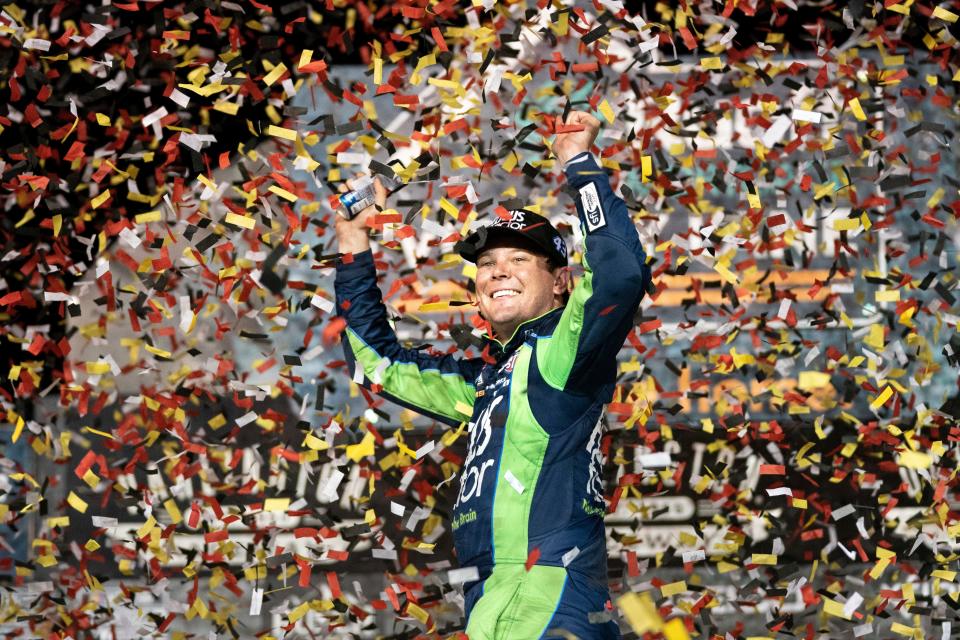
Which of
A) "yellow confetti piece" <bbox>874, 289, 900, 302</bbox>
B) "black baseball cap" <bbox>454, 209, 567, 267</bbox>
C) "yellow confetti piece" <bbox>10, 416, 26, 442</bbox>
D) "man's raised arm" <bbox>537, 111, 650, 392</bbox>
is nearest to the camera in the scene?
"man's raised arm" <bbox>537, 111, 650, 392</bbox>

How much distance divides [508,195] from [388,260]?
2.84ft

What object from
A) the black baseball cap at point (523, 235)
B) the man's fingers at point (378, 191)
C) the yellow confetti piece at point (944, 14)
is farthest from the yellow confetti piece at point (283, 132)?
A: the yellow confetti piece at point (944, 14)

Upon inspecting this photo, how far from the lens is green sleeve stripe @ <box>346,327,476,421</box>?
428 centimetres

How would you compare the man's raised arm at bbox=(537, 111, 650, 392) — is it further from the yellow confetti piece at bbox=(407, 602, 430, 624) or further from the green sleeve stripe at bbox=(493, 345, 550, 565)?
the yellow confetti piece at bbox=(407, 602, 430, 624)

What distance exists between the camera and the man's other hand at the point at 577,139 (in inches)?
141

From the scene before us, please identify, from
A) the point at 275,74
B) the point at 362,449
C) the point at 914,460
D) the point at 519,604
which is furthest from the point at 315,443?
the point at 914,460

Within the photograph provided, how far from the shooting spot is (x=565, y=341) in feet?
11.5

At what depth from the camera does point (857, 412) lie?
6.19 meters

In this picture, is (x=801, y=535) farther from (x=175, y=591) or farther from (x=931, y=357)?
(x=175, y=591)

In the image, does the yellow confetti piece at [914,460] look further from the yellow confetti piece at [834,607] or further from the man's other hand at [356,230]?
the man's other hand at [356,230]

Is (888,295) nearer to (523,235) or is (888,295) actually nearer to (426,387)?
(523,235)

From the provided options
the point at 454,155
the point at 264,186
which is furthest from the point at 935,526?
the point at 264,186

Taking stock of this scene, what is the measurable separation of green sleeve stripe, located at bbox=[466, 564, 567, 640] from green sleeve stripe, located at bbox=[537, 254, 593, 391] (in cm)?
62

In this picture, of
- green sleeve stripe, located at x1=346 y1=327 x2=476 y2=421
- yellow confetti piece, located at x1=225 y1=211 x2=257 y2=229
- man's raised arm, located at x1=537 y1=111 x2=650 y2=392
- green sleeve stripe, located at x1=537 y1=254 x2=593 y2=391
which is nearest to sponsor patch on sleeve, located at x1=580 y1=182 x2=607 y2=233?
man's raised arm, located at x1=537 y1=111 x2=650 y2=392
